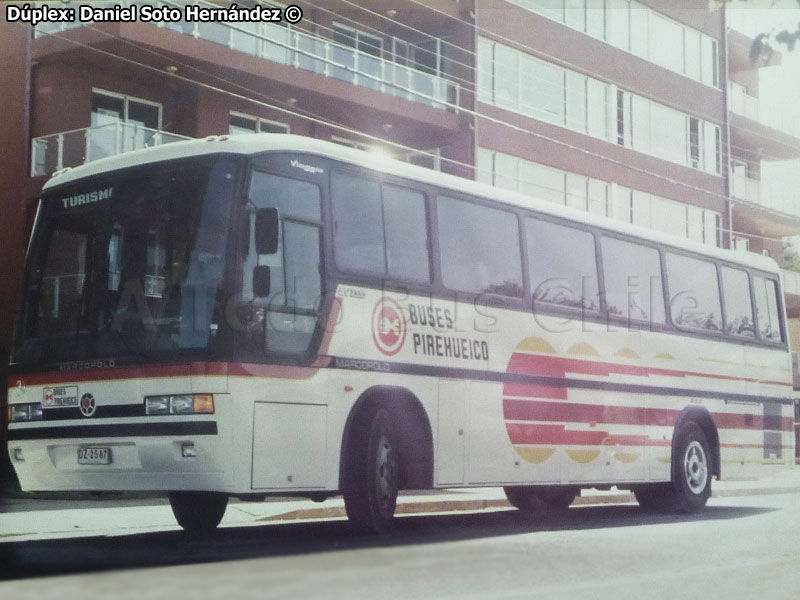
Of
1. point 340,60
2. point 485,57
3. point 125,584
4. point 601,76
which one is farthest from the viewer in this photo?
point 601,76

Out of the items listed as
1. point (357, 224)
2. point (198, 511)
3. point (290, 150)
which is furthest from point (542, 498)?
point (290, 150)

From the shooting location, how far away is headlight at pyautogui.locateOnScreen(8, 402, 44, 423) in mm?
11516

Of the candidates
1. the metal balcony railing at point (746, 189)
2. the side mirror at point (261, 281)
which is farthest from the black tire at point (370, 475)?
the metal balcony railing at point (746, 189)

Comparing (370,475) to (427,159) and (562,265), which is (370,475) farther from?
(427,159)

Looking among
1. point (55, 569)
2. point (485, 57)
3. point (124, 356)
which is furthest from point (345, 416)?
point (485, 57)

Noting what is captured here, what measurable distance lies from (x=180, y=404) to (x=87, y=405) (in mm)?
1058

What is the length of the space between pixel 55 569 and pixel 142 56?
1794cm

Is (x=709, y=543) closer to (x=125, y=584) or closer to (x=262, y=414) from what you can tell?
(x=262, y=414)

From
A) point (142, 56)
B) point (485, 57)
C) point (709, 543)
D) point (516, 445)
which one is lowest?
point (709, 543)

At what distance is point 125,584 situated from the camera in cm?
696

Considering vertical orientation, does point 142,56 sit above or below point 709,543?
above

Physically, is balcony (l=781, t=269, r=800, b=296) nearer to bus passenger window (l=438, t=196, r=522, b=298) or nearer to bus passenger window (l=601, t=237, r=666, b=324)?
bus passenger window (l=601, t=237, r=666, b=324)

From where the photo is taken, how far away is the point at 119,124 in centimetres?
2339

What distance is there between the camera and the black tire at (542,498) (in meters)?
17.3
